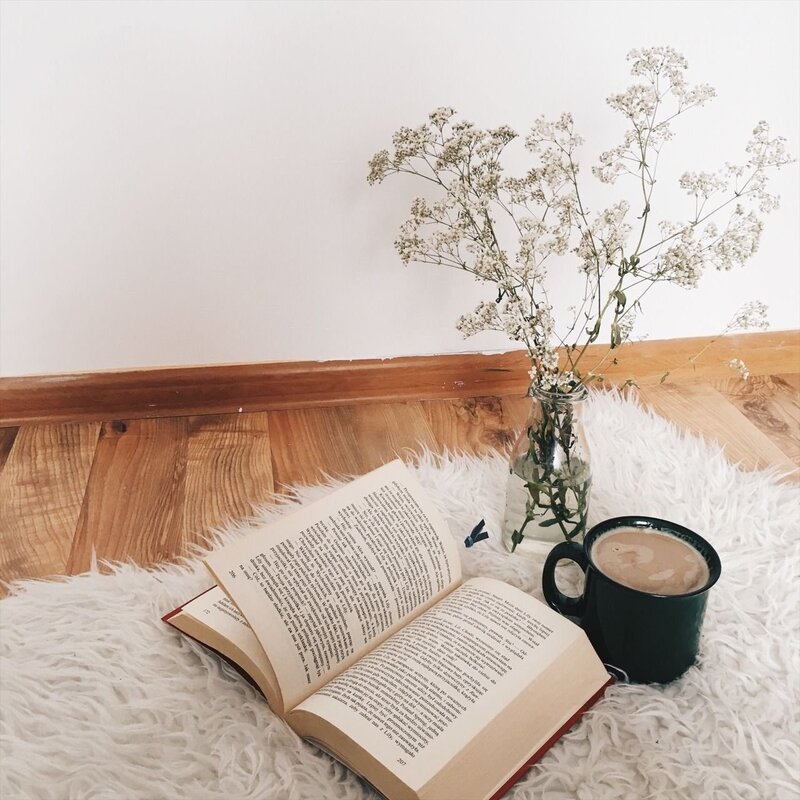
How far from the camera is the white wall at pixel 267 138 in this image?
1.19 m

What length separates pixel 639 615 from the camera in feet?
2.59

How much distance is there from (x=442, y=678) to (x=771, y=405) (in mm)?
974

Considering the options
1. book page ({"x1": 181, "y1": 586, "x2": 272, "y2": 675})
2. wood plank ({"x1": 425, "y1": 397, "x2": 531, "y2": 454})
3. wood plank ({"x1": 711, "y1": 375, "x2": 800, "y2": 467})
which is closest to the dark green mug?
book page ({"x1": 181, "y1": 586, "x2": 272, "y2": 675})

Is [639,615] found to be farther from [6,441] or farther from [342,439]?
[6,441]

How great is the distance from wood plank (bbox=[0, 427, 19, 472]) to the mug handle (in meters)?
0.83

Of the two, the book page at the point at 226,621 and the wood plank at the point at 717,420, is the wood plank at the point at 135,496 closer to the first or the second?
the book page at the point at 226,621

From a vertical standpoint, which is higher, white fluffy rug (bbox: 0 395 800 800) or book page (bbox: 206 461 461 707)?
book page (bbox: 206 461 461 707)

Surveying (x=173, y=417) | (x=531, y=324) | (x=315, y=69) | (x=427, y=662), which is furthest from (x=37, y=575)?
(x=315, y=69)

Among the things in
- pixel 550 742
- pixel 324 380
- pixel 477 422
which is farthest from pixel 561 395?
pixel 324 380

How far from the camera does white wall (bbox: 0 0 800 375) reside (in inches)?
46.8

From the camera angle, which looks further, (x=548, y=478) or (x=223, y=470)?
(x=223, y=470)

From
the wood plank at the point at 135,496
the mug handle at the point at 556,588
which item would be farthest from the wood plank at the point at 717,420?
the wood plank at the point at 135,496

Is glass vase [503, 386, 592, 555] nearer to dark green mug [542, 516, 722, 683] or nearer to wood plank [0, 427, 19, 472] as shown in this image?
dark green mug [542, 516, 722, 683]

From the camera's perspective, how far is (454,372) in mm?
1472
